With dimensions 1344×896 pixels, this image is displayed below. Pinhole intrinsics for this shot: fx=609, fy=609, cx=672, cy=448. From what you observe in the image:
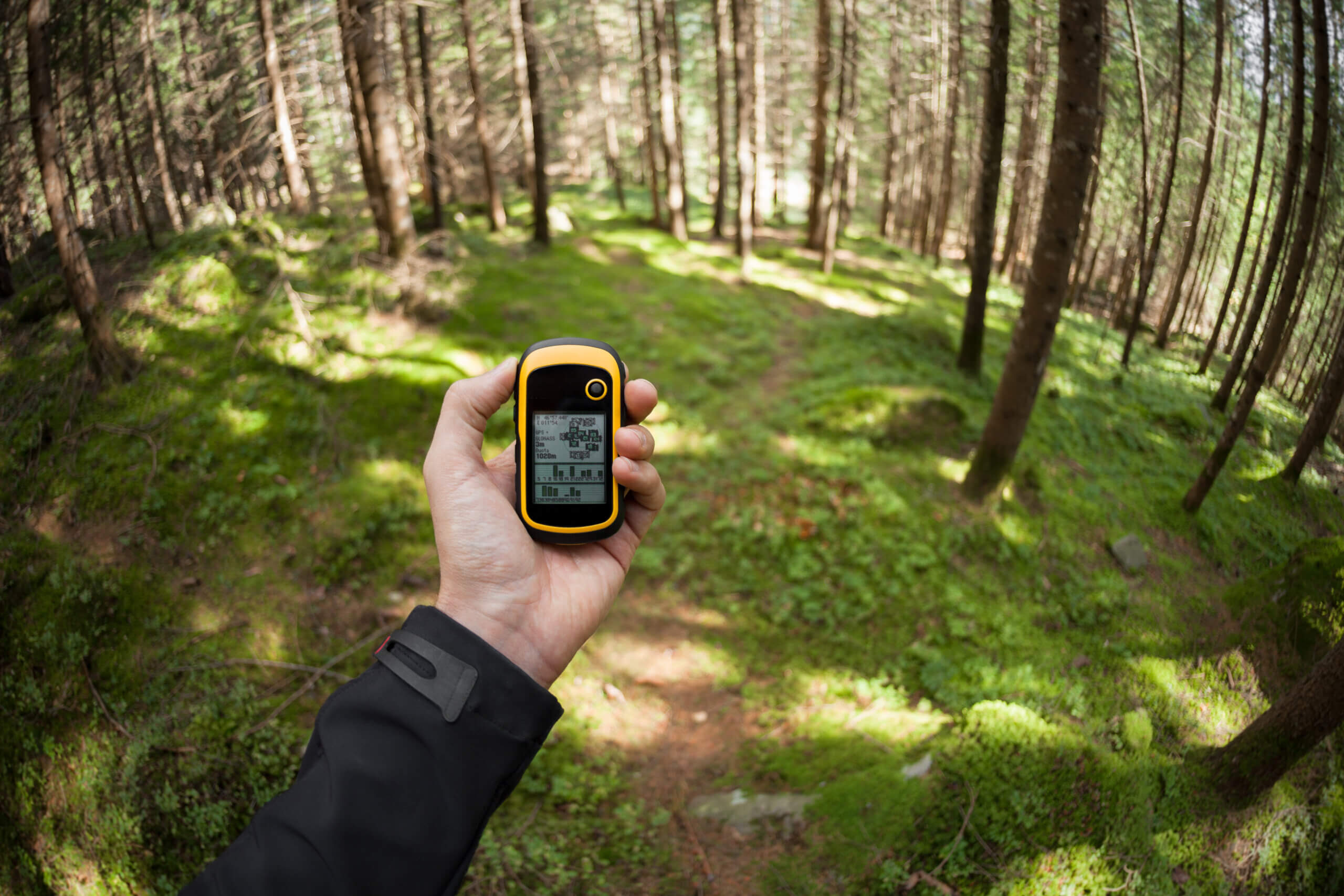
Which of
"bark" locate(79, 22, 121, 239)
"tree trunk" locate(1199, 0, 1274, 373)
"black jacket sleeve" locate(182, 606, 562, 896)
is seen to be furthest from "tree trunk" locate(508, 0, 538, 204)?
"black jacket sleeve" locate(182, 606, 562, 896)

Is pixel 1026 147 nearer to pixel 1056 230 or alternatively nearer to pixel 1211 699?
pixel 1056 230

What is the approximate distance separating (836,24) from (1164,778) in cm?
3200

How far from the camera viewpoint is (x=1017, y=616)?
20.1ft

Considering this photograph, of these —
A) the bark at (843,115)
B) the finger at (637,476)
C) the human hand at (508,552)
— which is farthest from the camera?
the bark at (843,115)

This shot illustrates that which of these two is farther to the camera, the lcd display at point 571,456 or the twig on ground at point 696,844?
the twig on ground at point 696,844

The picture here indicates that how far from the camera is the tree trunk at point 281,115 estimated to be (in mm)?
9812

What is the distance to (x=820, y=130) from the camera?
747 inches

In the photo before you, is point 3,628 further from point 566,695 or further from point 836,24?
point 836,24

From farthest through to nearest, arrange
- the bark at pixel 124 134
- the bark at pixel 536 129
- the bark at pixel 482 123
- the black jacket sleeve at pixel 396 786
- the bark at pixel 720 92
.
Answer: the bark at pixel 720 92
the bark at pixel 536 129
the bark at pixel 482 123
the bark at pixel 124 134
the black jacket sleeve at pixel 396 786

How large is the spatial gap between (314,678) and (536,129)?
45.9 feet

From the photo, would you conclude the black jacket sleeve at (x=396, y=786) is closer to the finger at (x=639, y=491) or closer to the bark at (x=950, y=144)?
the finger at (x=639, y=491)

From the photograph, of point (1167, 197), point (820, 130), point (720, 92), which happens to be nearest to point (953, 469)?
point (1167, 197)

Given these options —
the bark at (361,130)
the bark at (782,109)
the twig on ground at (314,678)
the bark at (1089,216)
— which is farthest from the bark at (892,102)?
the twig on ground at (314,678)

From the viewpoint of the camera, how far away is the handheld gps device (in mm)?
2840
